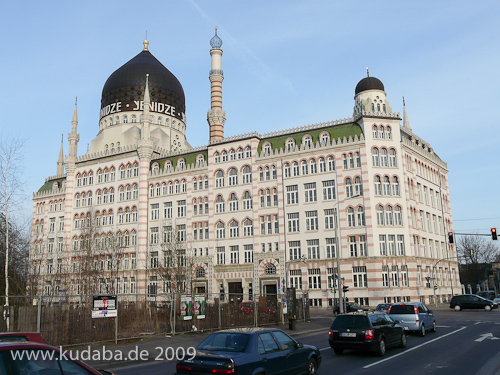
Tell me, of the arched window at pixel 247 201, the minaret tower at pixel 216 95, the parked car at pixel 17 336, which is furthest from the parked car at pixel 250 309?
the minaret tower at pixel 216 95

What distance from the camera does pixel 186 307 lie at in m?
24.0

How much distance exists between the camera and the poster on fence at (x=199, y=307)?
2452cm

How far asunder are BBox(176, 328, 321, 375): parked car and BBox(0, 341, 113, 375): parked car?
3.71 m

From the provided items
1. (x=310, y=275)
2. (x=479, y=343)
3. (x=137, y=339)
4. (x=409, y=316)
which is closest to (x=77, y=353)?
(x=137, y=339)

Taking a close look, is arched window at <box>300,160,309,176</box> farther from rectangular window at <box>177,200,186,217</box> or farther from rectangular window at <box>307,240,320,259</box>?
rectangular window at <box>177,200,186,217</box>

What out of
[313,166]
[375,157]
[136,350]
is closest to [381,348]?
[136,350]

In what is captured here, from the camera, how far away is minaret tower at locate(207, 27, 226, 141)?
64688 millimetres

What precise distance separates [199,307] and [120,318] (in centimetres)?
494

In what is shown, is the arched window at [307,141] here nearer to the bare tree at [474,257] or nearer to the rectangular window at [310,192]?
the rectangular window at [310,192]

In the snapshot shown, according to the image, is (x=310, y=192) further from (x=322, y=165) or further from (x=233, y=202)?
(x=233, y=202)

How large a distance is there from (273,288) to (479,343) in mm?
36064

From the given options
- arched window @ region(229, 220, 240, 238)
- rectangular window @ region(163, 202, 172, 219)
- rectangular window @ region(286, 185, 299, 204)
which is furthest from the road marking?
rectangular window @ region(163, 202, 172, 219)

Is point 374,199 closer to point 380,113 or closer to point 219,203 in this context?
point 380,113

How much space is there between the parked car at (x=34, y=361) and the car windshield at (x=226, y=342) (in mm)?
4383
